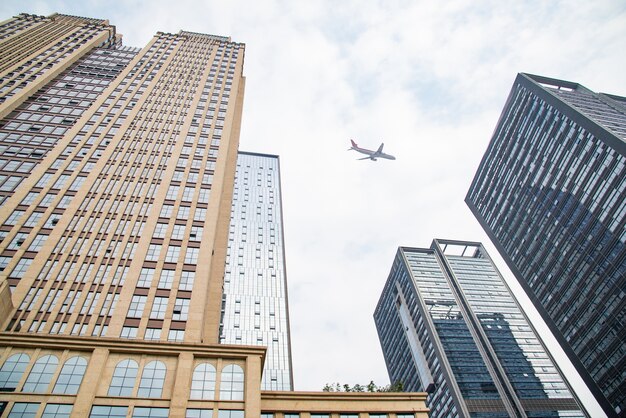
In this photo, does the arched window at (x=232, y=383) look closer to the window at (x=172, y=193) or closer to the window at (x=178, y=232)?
the window at (x=178, y=232)

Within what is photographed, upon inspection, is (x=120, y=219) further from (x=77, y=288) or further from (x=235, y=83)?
(x=235, y=83)

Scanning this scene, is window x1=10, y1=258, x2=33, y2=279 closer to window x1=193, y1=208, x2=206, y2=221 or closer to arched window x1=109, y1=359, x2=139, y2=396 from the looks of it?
window x1=193, y1=208, x2=206, y2=221

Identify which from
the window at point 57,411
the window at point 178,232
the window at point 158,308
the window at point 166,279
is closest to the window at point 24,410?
the window at point 57,411

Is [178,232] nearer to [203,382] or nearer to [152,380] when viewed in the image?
[152,380]

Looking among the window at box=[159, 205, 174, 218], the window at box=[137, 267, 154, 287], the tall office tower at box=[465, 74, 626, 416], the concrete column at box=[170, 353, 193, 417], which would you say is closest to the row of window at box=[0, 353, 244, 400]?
the concrete column at box=[170, 353, 193, 417]

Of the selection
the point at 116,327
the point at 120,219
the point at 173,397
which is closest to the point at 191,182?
the point at 120,219

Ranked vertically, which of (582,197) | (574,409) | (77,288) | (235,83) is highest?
A: (235,83)
